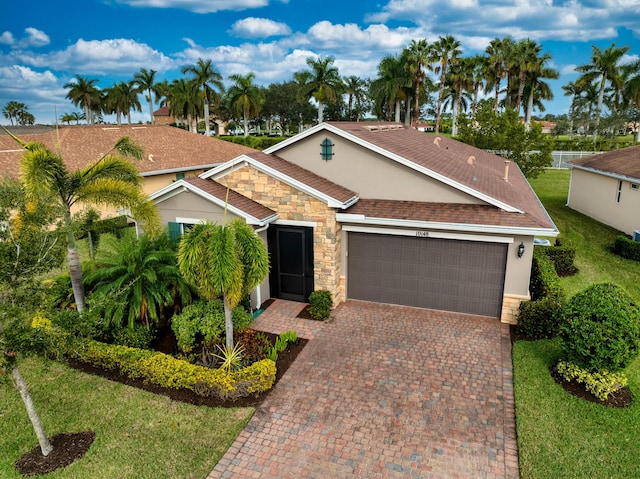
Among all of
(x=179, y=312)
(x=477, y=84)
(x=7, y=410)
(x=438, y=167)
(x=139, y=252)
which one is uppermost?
(x=477, y=84)

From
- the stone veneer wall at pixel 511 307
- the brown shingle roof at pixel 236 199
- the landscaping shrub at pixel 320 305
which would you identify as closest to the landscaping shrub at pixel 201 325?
the landscaping shrub at pixel 320 305

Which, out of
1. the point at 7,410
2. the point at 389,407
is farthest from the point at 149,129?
the point at 389,407

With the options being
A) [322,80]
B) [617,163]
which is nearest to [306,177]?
[617,163]

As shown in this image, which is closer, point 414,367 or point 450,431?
point 450,431

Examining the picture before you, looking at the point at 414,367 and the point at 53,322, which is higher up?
the point at 53,322

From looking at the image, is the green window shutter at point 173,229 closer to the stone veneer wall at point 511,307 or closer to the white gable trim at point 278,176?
the white gable trim at point 278,176

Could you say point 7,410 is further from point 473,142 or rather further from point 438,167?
point 473,142

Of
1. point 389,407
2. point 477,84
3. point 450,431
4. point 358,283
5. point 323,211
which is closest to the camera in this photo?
point 450,431
